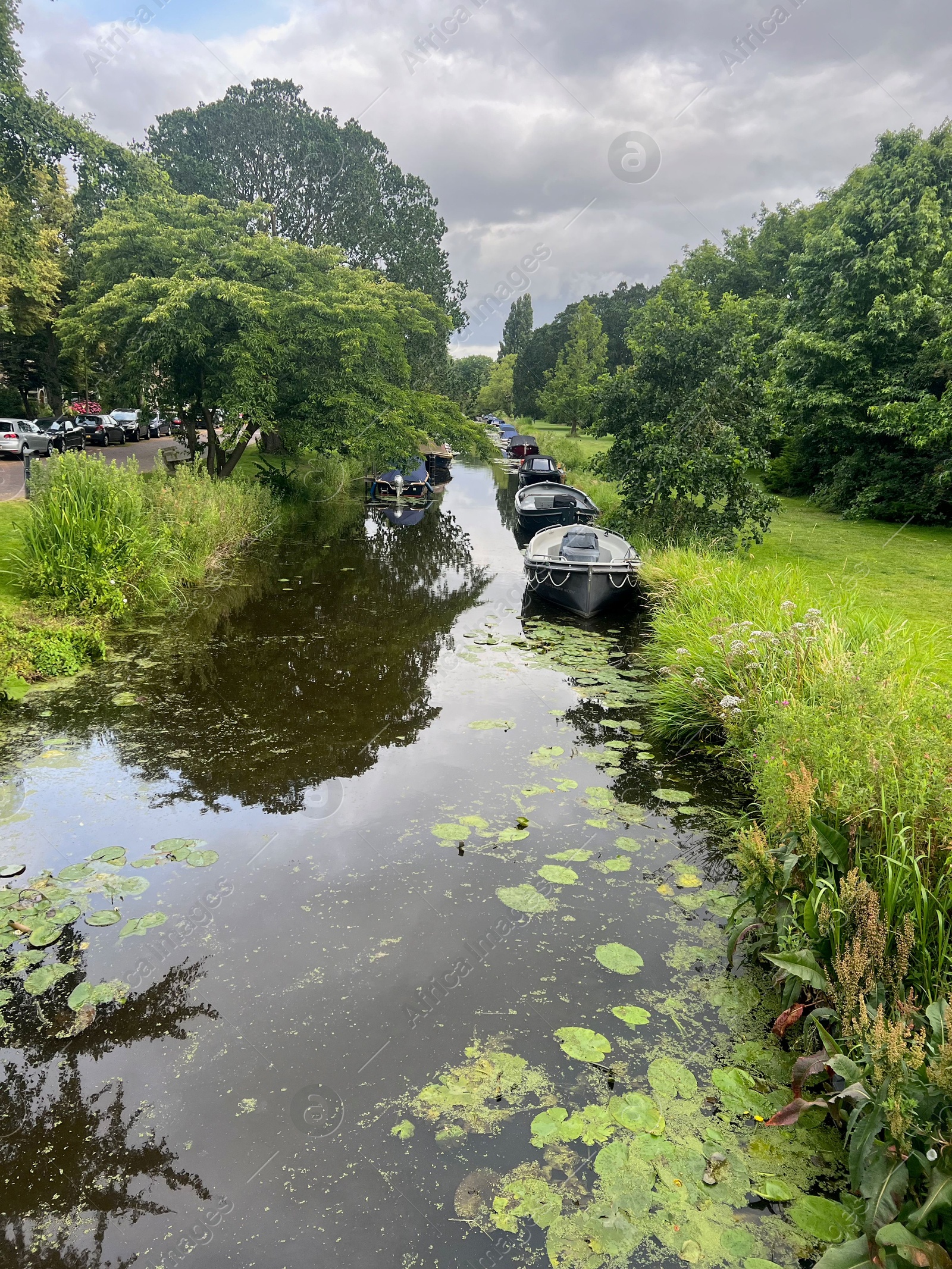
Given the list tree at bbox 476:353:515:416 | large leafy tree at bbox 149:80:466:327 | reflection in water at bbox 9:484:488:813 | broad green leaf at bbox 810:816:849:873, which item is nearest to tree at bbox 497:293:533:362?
tree at bbox 476:353:515:416

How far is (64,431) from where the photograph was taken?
91.6 ft

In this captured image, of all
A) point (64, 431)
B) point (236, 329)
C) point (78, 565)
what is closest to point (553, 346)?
point (64, 431)

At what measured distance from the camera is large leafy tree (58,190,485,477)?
16859 mm

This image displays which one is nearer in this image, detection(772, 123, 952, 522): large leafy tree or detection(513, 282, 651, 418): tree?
detection(772, 123, 952, 522): large leafy tree

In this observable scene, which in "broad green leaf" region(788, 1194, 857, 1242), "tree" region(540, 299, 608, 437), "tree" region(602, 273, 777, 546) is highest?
"tree" region(540, 299, 608, 437)

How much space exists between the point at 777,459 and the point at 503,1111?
81.5 ft

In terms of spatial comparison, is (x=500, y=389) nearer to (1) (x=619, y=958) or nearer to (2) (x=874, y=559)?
(2) (x=874, y=559)

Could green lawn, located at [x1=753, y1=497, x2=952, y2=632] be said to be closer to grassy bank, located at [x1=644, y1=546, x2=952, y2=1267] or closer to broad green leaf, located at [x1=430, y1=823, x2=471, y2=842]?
grassy bank, located at [x1=644, y1=546, x2=952, y2=1267]

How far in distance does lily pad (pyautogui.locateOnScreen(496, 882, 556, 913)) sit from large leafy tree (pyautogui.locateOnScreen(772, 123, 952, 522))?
1625 cm

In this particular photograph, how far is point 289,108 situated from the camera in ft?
106

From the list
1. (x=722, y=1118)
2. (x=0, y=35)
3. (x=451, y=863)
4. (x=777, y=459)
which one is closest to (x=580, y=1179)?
(x=722, y=1118)

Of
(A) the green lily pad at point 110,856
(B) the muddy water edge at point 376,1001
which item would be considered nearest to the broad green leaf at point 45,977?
(B) the muddy water edge at point 376,1001

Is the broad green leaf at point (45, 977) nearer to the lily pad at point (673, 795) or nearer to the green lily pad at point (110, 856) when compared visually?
the green lily pad at point (110, 856)

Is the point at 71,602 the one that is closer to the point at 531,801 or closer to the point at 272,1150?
the point at 531,801
